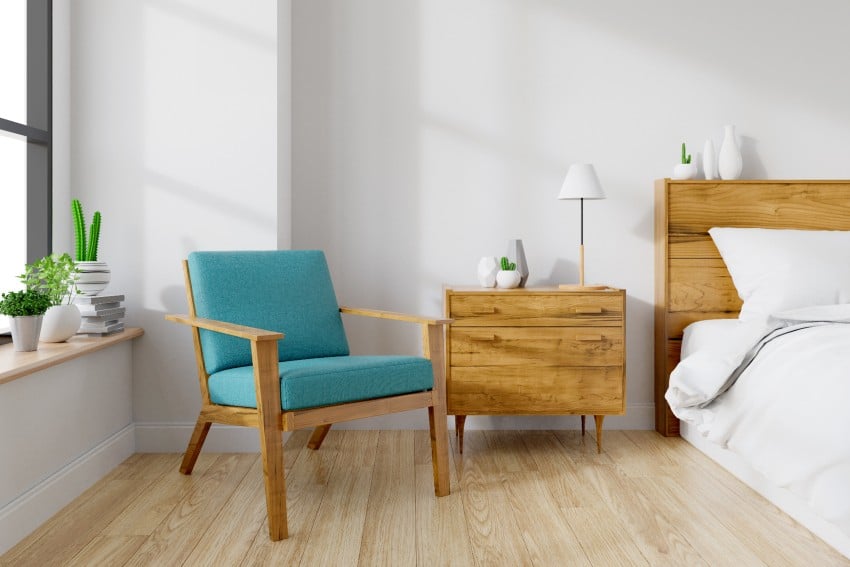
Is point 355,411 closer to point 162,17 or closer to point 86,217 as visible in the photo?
point 86,217

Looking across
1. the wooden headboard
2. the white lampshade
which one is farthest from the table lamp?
the wooden headboard

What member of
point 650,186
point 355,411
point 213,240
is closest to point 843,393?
point 355,411

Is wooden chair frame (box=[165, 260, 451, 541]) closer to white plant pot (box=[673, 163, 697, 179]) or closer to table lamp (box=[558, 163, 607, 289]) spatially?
table lamp (box=[558, 163, 607, 289])

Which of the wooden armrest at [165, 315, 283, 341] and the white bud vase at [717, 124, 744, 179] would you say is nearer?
the wooden armrest at [165, 315, 283, 341]

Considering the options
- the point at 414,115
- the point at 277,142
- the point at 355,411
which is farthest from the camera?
the point at 414,115

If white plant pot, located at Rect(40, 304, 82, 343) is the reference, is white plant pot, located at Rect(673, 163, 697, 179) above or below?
above

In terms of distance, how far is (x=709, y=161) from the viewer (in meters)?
3.32

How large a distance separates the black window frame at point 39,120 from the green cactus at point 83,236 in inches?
7.2

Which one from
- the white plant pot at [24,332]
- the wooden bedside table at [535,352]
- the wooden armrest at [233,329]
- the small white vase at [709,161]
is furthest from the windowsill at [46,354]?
the small white vase at [709,161]

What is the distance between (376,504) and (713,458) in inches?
55.5

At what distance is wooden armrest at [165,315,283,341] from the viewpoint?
2.06m

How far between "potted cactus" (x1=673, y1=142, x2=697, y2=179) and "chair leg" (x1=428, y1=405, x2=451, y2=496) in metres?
1.66

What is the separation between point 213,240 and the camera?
298cm

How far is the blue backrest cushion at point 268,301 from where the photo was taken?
253 cm
